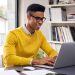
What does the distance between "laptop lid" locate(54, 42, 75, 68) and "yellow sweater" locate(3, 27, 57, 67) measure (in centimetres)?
31

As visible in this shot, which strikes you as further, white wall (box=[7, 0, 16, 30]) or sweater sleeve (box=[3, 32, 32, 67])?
white wall (box=[7, 0, 16, 30])

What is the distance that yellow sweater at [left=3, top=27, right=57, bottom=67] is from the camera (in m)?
1.86

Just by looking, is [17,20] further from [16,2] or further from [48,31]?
[48,31]

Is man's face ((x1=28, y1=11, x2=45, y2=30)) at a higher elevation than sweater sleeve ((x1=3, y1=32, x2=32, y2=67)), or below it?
Answer: higher

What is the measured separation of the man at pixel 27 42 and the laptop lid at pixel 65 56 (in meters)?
0.18

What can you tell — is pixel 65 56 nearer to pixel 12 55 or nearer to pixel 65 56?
pixel 65 56

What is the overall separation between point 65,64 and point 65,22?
163 centimetres

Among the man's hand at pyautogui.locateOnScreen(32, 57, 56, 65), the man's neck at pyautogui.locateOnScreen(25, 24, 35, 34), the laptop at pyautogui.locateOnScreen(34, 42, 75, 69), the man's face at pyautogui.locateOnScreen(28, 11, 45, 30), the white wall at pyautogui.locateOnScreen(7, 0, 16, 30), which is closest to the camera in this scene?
the laptop at pyautogui.locateOnScreen(34, 42, 75, 69)

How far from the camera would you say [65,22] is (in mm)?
3236

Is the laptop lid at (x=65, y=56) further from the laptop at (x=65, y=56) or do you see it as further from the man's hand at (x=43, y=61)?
the man's hand at (x=43, y=61)

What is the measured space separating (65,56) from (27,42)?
0.62 metres

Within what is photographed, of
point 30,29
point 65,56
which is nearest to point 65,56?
point 65,56

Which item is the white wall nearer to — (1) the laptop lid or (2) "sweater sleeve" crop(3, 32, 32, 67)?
(2) "sweater sleeve" crop(3, 32, 32, 67)

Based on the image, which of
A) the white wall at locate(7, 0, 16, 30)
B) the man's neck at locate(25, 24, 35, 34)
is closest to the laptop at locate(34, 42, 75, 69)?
the man's neck at locate(25, 24, 35, 34)
